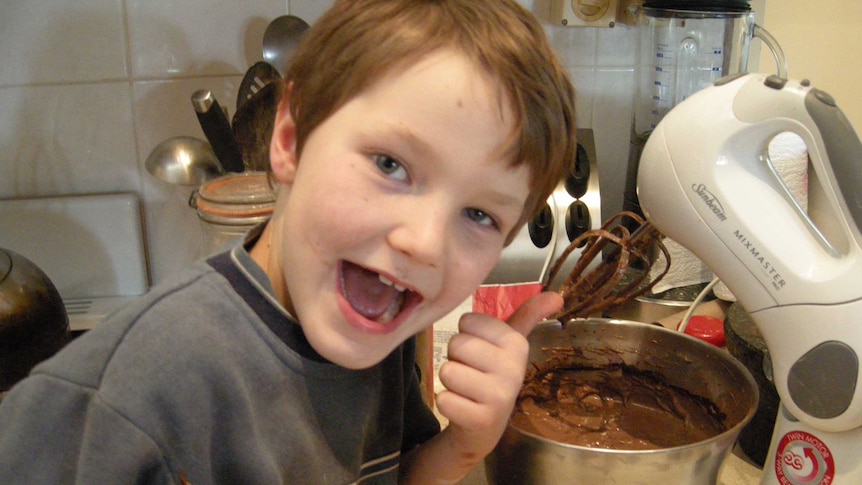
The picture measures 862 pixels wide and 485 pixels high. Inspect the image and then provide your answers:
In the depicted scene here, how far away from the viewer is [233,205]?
801 mm

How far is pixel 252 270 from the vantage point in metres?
0.51

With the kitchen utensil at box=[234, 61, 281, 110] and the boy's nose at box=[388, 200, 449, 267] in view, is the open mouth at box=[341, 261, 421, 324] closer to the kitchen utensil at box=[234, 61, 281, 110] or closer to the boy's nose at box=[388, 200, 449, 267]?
the boy's nose at box=[388, 200, 449, 267]

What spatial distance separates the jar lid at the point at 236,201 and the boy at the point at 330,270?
25cm

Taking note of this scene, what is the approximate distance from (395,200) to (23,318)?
1.70 feet

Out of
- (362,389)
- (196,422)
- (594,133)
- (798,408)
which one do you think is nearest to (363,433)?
(362,389)

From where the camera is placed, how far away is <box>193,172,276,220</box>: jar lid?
2.63 feet

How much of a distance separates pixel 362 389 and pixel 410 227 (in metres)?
0.19

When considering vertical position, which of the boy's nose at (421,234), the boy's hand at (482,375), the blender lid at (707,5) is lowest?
the boy's hand at (482,375)

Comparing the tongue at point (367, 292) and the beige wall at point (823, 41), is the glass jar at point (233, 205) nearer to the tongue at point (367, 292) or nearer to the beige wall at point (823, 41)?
the tongue at point (367, 292)

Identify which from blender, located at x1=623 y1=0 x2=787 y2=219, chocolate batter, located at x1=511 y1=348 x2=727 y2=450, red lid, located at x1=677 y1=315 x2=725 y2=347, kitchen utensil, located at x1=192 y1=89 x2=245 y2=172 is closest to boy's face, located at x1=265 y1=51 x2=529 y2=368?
chocolate batter, located at x1=511 y1=348 x2=727 y2=450

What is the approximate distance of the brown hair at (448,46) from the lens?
46 cm

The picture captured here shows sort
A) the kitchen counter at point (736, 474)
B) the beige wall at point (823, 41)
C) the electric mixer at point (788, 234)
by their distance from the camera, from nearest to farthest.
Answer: the electric mixer at point (788, 234)
the kitchen counter at point (736, 474)
the beige wall at point (823, 41)

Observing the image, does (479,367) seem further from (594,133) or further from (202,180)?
(594,133)

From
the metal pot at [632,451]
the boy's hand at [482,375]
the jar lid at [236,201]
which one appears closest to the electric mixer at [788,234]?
the metal pot at [632,451]
